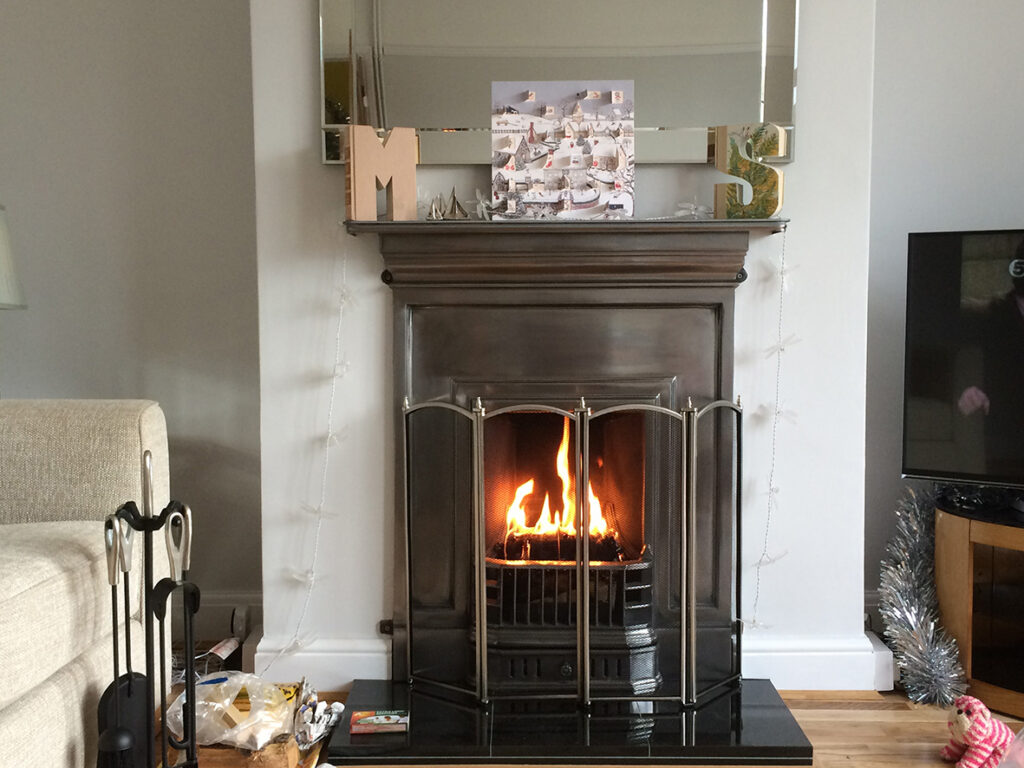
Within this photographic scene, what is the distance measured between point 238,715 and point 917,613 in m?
1.58

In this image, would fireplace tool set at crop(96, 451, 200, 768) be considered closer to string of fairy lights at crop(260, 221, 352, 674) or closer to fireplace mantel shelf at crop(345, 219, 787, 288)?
string of fairy lights at crop(260, 221, 352, 674)

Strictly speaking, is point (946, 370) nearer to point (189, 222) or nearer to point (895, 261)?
point (895, 261)

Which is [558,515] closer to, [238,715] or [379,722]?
[379,722]

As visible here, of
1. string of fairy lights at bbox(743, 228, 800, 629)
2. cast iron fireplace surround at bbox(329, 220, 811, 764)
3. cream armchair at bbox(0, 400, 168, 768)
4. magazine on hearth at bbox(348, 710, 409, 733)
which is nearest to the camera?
cream armchair at bbox(0, 400, 168, 768)

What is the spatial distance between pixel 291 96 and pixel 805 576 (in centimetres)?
168

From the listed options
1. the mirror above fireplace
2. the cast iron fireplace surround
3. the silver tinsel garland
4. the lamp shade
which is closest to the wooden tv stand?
the silver tinsel garland

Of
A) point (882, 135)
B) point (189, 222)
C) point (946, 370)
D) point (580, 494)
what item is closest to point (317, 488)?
point (580, 494)

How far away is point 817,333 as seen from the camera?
2.27m

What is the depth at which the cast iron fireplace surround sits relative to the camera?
2150 millimetres

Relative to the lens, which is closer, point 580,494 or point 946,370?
point 580,494

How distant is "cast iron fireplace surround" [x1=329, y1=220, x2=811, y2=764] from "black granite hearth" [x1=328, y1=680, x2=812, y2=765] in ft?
0.04

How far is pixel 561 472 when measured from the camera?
2322mm

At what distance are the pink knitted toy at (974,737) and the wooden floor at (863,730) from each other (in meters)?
0.05

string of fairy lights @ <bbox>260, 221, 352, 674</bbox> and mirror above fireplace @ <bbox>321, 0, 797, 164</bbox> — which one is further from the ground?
mirror above fireplace @ <bbox>321, 0, 797, 164</bbox>
